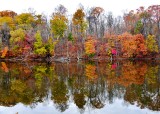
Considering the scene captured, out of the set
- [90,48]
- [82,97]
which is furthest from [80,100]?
[90,48]

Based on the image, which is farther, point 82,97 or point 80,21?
point 80,21

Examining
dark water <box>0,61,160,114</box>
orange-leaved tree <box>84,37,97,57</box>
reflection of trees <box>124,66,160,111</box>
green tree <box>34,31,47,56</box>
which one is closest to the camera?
dark water <box>0,61,160,114</box>

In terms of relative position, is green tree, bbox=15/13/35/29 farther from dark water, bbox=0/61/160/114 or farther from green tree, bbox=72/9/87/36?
dark water, bbox=0/61/160/114

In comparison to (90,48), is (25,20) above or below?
above

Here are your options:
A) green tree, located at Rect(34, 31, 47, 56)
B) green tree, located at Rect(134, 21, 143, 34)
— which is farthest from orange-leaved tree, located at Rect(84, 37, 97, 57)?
green tree, located at Rect(134, 21, 143, 34)

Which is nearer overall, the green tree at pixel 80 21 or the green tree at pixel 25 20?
the green tree at pixel 80 21

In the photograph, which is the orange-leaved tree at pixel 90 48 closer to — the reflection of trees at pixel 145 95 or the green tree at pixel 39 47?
→ the green tree at pixel 39 47

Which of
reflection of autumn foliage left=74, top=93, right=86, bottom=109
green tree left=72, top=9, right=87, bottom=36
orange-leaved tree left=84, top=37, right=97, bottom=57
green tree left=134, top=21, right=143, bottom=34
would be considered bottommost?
reflection of autumn foliage left=74, top=93, right=86, bottom=109

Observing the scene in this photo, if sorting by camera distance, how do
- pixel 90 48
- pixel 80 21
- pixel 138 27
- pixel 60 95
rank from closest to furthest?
pixel 60 95 < pixel 90 48 < pixel 138 27 < pixel 80 21

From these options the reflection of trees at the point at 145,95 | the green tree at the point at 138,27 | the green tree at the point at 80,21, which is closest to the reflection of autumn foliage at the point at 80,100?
the reflection of trees at the point at 145,95

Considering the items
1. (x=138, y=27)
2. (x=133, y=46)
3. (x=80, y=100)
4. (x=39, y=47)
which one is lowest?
(x=80, y=100)

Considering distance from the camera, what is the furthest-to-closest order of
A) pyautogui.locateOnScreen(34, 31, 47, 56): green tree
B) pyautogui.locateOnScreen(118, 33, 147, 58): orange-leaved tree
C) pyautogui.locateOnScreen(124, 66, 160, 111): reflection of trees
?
pyautogui.locateOnScreen(34, 31, 47, 56): green tree, pyautogui.locateOnScreen(118, 33, 147, 58): orange-leaved tree, pyautogui.locateOnScreen(124, 66, 160, 111): reflection of trees

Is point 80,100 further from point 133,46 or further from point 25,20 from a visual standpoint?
point 25,20

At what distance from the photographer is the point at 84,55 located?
233ft
